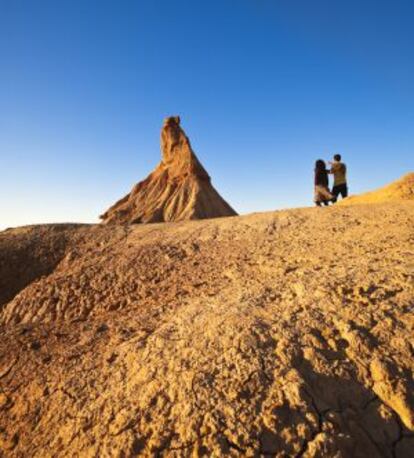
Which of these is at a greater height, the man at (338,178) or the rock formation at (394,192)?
the man at (338,178)

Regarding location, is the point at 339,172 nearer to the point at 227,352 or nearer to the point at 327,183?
the point at 327,183

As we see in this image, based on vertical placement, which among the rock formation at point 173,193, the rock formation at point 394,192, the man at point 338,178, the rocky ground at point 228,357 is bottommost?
the rocky ground at point 228,357

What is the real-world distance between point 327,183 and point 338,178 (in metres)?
0.29

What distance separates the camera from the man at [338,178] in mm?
8447

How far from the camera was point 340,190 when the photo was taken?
864 cm

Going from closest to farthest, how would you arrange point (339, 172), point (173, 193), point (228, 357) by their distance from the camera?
point (228, 357)
point (339, 172)
point (173, 193)

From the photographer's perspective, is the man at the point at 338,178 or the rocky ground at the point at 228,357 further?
the man at the point at 338,178

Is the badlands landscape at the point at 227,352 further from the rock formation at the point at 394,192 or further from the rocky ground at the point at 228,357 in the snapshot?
the rock formation at the point at 394,192

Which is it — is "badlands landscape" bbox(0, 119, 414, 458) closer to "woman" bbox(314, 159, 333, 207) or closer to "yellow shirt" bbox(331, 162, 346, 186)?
"woman" bbox(314, 159, 333, 207)

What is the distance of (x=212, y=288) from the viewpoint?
3709 mm

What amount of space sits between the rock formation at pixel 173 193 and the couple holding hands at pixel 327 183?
13.1 m

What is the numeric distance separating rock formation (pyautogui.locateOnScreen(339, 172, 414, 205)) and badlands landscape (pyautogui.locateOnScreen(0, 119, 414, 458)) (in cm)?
252

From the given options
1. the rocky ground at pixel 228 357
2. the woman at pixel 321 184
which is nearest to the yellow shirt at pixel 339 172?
the woman at pixel 321 184

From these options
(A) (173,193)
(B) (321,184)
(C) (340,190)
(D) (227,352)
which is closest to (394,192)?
(C) (340,190)
